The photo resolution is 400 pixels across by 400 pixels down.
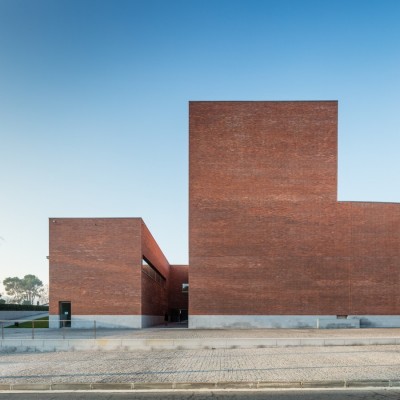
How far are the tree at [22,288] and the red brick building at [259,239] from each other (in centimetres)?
10299

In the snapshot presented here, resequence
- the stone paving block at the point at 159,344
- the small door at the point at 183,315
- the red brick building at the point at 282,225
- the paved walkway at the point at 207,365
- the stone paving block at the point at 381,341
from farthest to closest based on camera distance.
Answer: the small door at the point at 183,315
the red brick building at the point at 282,225
the stone paving block at the point at 381,341
the stone paving block at the point at 159,344
the paved walkway at the point at 207,365

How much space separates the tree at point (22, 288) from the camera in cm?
12462

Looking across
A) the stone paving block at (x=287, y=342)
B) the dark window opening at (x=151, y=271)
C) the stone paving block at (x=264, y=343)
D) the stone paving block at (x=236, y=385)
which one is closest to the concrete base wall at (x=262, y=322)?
the dark window opening at (x=151, y=271)

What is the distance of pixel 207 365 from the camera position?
1332 cm

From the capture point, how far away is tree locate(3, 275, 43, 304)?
12462cm

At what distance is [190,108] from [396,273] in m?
18.4

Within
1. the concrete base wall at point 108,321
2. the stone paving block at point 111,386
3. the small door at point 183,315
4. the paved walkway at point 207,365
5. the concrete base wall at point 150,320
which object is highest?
the stone paving block at point 111,386

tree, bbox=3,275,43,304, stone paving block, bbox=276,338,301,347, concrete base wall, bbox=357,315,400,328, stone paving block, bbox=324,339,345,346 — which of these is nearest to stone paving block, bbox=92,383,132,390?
stone paving block, bbox=276,338,301,347

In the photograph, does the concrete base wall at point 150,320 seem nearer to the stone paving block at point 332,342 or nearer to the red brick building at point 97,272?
the red brick building at point 97,272

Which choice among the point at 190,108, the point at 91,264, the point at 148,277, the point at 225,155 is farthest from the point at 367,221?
the point at 91,264

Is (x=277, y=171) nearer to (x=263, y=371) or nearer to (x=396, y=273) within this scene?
(x=396, y=273)

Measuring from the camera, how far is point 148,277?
118ft

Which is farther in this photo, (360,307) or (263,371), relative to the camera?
(360,307)

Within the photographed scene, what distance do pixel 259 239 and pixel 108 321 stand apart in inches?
462
